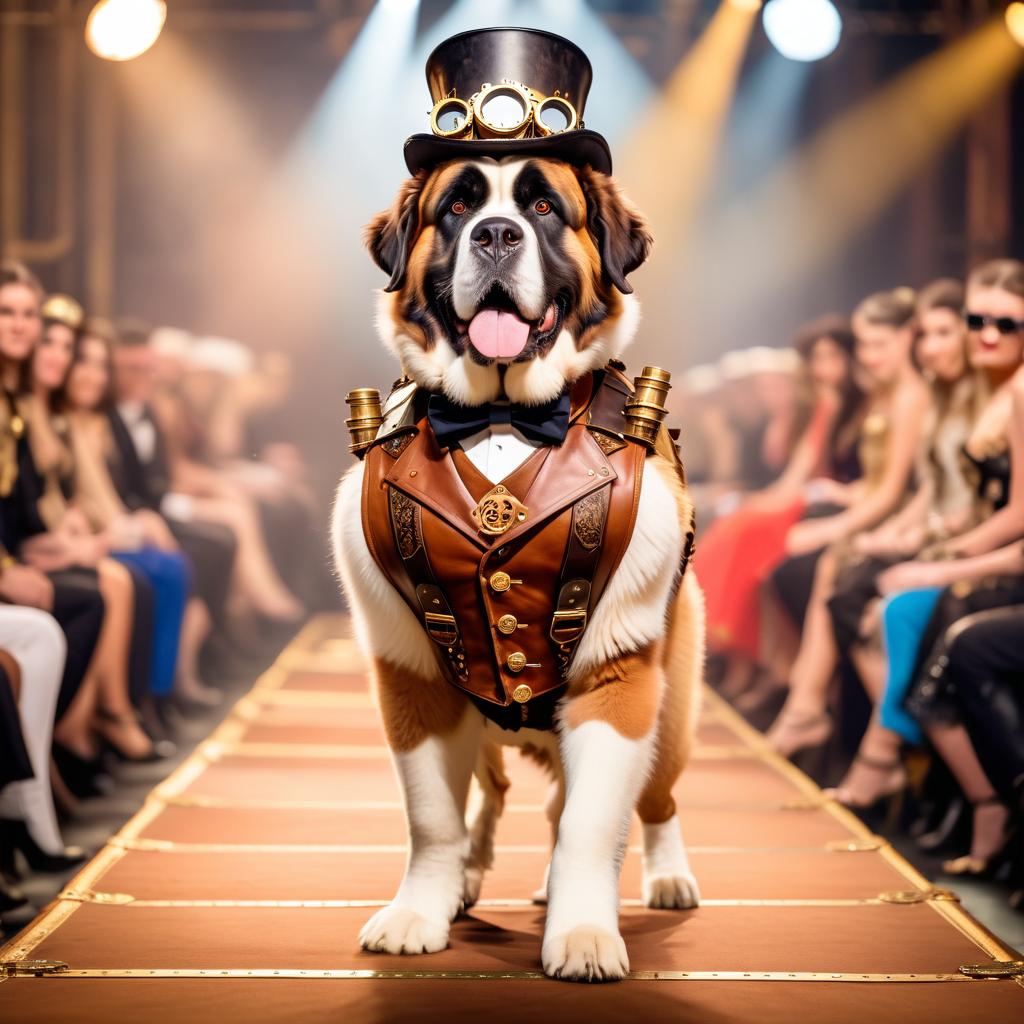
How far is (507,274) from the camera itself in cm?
208

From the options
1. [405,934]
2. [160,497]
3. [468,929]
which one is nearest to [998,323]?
[468,929]

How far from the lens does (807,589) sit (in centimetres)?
484

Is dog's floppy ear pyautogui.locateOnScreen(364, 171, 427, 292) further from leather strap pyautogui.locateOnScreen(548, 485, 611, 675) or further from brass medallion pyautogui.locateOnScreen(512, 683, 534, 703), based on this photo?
brass medallion pyautogui.locateOnScreen(512, 683, 534, 703)

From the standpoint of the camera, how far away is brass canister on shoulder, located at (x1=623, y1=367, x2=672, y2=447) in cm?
225

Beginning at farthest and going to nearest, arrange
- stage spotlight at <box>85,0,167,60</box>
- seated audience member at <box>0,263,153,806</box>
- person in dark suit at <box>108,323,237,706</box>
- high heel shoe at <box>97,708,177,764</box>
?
stage spotlight at <box>85,0,167,60</box> < person in dark suit at <box>108,323,237,706</box> < high heel shoe at <box>97,708,177,764</box> < seated audience member at <box>0,263,153,806</box>

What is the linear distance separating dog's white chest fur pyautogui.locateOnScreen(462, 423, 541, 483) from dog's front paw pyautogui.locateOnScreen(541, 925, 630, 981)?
738mm

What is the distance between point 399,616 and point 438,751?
241 millimetres

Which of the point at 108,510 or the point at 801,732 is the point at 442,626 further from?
the point at 108,510

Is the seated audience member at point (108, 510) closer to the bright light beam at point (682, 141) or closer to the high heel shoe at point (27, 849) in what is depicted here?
the high heel shoe at point (27, 849)

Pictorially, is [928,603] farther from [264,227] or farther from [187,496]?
[264,227]

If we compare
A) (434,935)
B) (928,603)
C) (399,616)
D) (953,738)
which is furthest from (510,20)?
Answer: (434,935)

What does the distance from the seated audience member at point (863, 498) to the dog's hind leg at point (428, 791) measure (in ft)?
8.02

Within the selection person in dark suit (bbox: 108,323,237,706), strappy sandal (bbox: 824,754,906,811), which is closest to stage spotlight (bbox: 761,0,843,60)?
person in dark suit (bbox: 108,323,237,706)

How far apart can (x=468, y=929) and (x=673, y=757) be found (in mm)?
492
